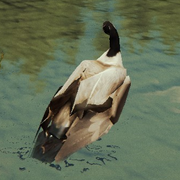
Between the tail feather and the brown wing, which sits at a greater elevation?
the brown wing

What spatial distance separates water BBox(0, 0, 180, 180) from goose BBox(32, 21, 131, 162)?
29.3 inches

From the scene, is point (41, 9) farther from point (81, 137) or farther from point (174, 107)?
point (81, 137)

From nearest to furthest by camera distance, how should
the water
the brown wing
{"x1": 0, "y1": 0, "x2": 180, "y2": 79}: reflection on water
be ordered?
the brown wing, the water, {"x1": 0, "y1": 0, "x2": 180, "y2": 79}: reflection on water

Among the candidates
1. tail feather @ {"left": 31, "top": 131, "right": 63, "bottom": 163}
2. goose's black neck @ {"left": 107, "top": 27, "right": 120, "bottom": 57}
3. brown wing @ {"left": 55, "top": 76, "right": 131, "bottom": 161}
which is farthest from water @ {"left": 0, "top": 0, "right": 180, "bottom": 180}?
goose's black neck @ {"left": 107, "top": 27, "right": 120, "bottom": 57}

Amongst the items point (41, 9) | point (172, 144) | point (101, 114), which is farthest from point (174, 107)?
point (41, 9)

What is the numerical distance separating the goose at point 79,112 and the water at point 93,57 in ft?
2.45

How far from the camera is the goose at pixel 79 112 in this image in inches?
216

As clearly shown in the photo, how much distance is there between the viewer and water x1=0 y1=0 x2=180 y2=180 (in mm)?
6574

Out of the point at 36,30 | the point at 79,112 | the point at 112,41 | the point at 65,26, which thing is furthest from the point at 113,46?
the point at 65,26

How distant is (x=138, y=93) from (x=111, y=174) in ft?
8.40

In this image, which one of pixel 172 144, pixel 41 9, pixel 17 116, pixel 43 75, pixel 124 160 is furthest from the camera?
pixel 41 9

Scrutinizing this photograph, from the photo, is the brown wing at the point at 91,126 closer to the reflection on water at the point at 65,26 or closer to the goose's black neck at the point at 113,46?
the goose's black neck at the point at 113,46

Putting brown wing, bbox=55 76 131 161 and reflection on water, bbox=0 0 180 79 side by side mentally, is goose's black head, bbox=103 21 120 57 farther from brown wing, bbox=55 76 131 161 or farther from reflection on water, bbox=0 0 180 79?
reflection on water, bbox=0 0 180 79

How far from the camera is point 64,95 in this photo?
557 centimetres
